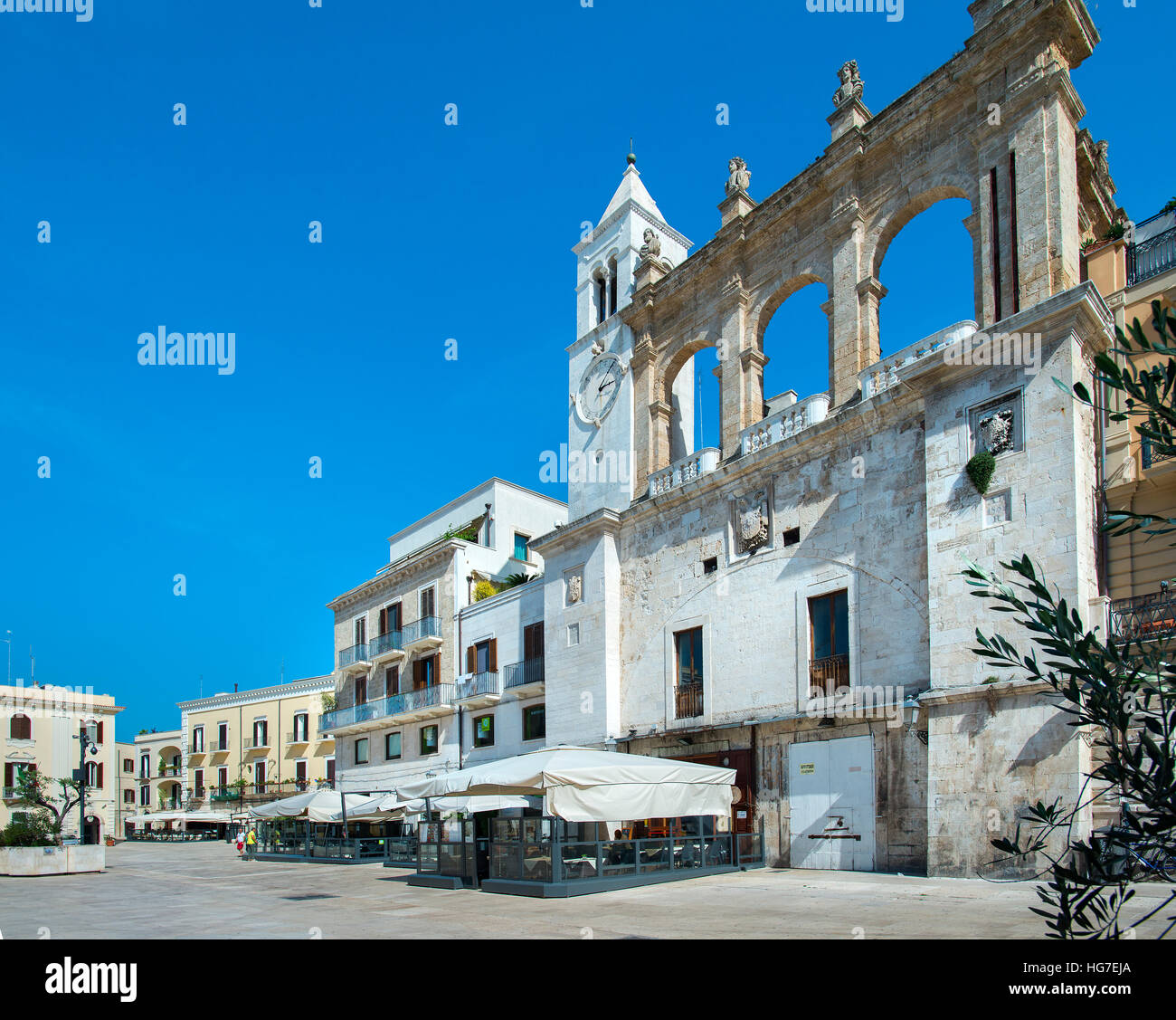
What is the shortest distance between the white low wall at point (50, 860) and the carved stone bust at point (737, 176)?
25.3m

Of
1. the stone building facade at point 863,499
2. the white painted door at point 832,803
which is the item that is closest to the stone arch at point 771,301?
the stone building facade at point 863,499

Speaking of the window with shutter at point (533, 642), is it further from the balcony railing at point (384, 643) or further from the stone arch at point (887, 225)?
the stone arch at point (887, 225)

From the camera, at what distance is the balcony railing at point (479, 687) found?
100 feet

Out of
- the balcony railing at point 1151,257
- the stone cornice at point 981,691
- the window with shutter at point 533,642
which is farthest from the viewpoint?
the window with shutter at point 533,642

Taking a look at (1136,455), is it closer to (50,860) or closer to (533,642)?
(533,642)

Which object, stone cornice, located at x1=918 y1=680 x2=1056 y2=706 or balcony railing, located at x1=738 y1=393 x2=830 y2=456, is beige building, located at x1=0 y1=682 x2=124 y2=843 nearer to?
balcony railing, located at x1=738 y1=393 x2=830 y2=456

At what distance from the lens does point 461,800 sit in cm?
1838

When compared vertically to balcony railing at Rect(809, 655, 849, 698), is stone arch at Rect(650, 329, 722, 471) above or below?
above

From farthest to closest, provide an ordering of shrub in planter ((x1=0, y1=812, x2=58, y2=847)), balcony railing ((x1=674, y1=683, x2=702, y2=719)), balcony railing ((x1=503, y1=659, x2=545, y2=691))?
balcony railing ((x1=503, y1=659, x2=545, y2=691))
shrub in planter ((x1=0, y1=812, x2=58, y2=847))
balcony railing ((x1=674, y1=683, x2=702, y2=719))

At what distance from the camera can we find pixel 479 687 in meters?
31.3

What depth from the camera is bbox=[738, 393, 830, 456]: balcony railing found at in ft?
67.3

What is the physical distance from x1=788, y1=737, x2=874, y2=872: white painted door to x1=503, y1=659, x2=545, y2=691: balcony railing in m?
10.7

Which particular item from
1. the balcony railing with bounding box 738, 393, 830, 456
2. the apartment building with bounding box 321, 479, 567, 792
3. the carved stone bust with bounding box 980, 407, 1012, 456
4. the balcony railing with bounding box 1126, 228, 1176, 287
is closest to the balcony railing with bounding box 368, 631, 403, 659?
the apartment building with bounding box 321, 479, 567, 792
